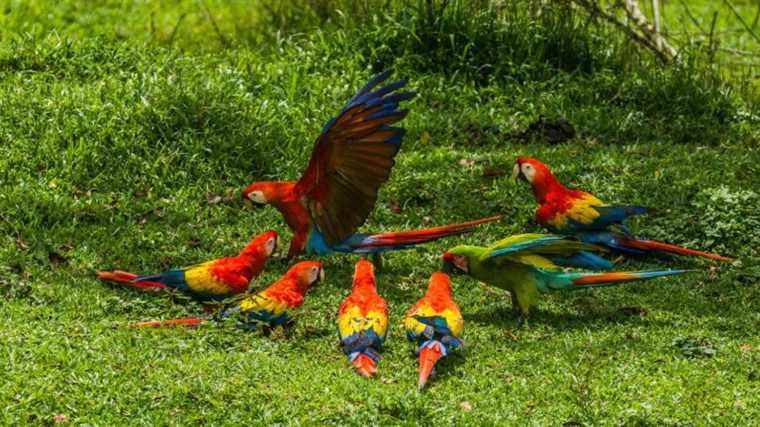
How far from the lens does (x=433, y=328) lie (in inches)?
207

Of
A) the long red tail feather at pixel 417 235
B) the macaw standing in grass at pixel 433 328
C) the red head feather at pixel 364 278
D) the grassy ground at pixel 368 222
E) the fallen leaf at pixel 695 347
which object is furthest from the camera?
the long red tail feather at pixel 417 235

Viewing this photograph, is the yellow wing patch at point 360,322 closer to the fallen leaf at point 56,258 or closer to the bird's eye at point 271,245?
the bird's eye at point 271,245

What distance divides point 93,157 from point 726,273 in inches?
160

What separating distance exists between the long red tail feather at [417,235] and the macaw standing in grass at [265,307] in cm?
79

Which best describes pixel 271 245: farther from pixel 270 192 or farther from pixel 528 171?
pixel 528 171

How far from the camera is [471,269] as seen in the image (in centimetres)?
600

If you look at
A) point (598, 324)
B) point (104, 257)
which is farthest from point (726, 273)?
point (104, 257)

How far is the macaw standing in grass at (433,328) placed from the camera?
510 centimetres

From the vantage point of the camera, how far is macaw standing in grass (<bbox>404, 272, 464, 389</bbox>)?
16.7ft

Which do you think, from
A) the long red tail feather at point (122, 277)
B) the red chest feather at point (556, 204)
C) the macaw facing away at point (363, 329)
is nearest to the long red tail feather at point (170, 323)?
the long red tail feather at point (122, 277)

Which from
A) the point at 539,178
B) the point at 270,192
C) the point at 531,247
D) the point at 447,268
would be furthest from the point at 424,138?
the point at 531,247

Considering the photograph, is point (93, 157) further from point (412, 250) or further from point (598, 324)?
point (598, 324)

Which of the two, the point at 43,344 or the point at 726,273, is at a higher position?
the point at 43,344

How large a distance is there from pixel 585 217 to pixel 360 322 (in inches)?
73.9
